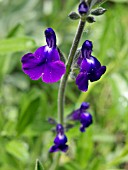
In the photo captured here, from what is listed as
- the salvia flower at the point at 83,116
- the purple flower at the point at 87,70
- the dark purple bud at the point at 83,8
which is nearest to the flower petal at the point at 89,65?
the purple flower at the point at 87,70

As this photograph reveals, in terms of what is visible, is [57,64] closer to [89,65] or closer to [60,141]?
[89,65]

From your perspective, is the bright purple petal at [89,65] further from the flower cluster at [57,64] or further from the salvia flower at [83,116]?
the salvia flower at [83,116]

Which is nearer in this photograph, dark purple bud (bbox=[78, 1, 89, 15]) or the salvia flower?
Answer: dark purple bud (bbox=[78, 1, 89, 15])

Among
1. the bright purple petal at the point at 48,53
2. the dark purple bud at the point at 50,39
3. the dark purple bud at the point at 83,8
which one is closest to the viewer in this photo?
the dark purple bud at the point at 83,8

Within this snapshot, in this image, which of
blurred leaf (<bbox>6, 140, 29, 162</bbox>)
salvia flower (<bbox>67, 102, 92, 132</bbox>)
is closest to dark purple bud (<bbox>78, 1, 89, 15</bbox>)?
salvia flower (<bbox>67, 102, 92, 132</bbox>)

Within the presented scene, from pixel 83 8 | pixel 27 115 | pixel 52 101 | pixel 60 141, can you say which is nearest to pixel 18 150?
pixel 27 115

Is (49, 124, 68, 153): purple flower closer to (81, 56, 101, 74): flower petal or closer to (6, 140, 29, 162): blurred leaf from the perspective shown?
(6, 140, 29, 162): blurred leaf

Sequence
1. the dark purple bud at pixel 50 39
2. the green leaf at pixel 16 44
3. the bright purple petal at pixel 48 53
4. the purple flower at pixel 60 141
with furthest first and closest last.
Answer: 1. the green leaf at pixel 16 44
2. the purple flower at pixel 60 141
3. the dark purple bud at pixel 50 39
4. the bright purple petal at pixel 48 53
